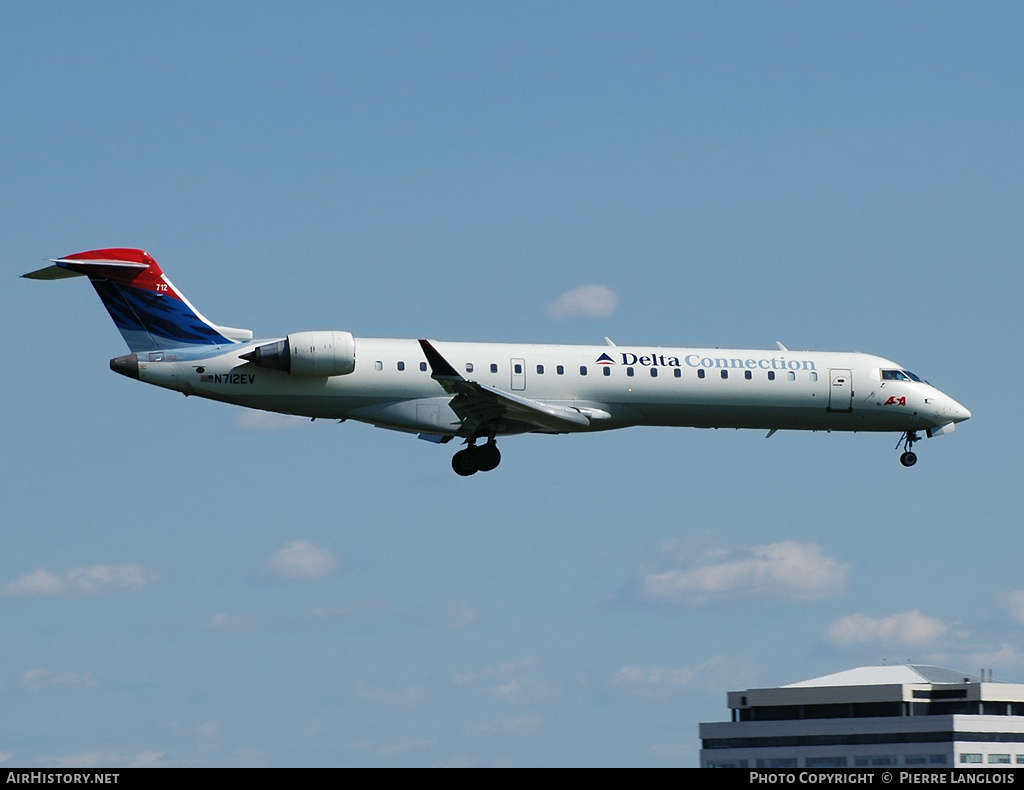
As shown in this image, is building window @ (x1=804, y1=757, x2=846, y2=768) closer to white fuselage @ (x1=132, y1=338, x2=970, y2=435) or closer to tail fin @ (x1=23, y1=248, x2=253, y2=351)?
white fuselage @ (x1=132, y1=338, x2=970, y2=435)

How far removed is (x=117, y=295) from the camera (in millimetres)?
34594

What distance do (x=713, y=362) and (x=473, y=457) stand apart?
257 inches

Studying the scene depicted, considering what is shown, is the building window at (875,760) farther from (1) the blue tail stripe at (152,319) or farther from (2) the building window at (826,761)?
(1) the blue tail stripe at (152,319)

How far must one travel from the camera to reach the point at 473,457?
3512cm

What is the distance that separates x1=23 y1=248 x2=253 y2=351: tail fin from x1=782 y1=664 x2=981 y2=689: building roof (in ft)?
130

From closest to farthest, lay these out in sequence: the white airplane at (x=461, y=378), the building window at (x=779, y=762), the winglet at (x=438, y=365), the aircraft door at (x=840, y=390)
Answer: the winglet at (x=438, y=365), the white airplane at (x=461, y=378), the aircraft door at (x=840, y=390), the building window at (x=779, y=762)

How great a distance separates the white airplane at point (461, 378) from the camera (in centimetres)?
3359

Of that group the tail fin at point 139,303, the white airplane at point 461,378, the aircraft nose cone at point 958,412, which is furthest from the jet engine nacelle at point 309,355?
the aircraft nose cone at point 958,412

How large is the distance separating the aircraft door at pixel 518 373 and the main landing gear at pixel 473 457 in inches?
60.4

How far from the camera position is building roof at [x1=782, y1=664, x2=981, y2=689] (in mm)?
65875

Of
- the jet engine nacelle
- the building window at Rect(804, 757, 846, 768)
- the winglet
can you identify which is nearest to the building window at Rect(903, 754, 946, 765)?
the building window at Rect(804, 757, 846, 768)
